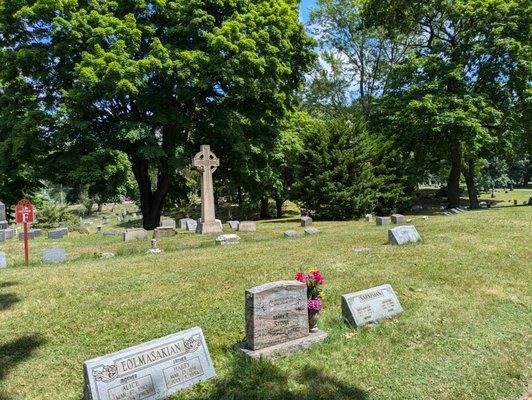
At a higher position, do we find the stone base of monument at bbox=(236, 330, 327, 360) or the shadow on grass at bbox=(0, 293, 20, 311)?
the shadow on grass at bbox=(0, 293, 20, 311)

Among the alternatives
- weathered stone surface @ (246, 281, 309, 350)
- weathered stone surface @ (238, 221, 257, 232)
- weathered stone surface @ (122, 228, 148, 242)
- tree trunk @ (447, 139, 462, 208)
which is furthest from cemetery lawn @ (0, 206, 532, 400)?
tree trunk @ (447, 139, 462, 208)

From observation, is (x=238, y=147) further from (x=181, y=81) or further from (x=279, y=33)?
(x=279, y=33)

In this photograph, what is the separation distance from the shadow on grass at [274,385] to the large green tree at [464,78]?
877 inches

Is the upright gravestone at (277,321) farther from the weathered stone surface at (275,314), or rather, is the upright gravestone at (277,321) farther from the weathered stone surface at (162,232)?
the weathered stone surface at (162,232)

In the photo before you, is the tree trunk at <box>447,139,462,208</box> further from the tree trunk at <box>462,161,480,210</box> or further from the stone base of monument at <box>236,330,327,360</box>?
the stone base of monument at <box>236,330,327,360</box>

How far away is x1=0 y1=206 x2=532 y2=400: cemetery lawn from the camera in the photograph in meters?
5.06

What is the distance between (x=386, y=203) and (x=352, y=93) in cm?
1743

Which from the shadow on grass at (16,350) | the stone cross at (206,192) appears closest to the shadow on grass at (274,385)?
the shadow on grass at (16,350)

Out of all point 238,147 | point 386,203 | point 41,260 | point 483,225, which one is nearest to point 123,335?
point 41,260

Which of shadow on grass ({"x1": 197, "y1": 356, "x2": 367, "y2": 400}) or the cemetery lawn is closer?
shadow on grass ({"x1": 197, "y1": 356, "x2": 367, "y2": 400})

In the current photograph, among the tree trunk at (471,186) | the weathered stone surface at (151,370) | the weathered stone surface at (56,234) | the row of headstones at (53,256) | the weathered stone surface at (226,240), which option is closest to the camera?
the weathered stone surface at (151,370)

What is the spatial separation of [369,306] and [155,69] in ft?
50.5

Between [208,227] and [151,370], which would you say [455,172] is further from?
[151,370]

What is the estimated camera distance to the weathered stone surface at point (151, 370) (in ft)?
13.9
